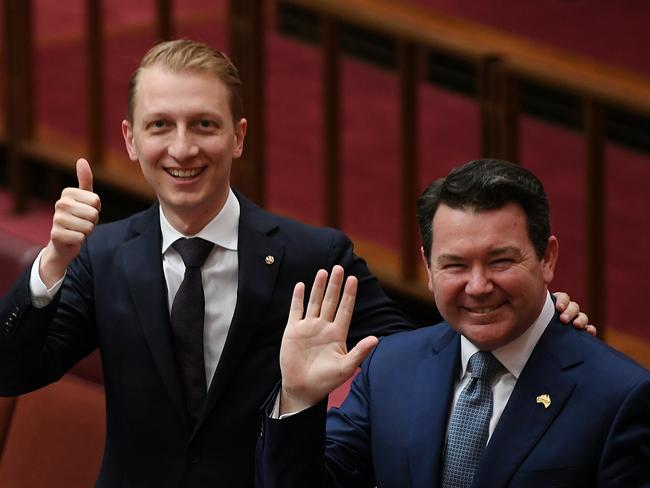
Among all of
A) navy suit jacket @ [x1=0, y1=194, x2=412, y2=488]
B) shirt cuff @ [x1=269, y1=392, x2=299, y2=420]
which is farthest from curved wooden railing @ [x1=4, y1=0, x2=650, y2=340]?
shirt cuff @ [x1=269, y1=392, x2=299, y2=420]

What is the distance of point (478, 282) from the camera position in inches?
57.5

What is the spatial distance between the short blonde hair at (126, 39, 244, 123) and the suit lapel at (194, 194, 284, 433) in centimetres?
12

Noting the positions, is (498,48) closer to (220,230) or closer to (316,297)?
(220,230)

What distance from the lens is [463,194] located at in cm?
148

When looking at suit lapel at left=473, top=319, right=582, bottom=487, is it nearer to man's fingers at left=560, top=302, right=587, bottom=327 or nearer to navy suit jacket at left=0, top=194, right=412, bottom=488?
man's fingers at left=560, top=302, right=587, bottom=327

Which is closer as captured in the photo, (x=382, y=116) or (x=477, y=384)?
(x=477, y=384)

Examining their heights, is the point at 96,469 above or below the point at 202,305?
below

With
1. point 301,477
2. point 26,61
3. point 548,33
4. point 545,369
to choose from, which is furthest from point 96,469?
point 548,33

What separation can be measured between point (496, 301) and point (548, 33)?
2.85 metres

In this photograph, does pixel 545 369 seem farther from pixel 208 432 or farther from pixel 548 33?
pixel 548 33

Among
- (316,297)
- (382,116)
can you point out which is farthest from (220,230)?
(382,116)

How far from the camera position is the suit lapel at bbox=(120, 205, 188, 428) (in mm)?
1724

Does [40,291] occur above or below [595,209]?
below

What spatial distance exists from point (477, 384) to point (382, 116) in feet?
7.45
